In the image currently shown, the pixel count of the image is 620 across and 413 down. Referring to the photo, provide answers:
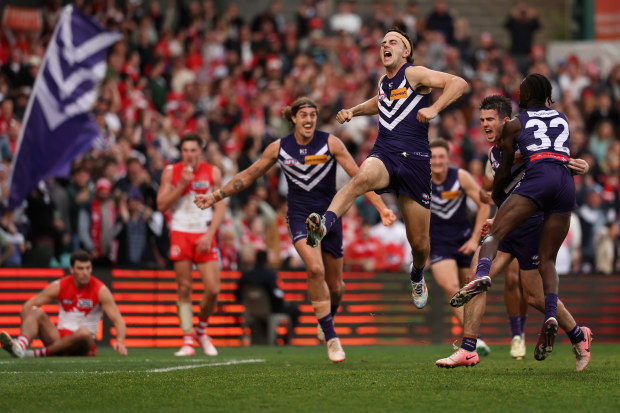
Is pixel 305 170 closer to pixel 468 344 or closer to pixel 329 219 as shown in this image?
pixel 329 219

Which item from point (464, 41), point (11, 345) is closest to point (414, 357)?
point (11, 345)

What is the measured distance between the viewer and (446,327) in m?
18.8

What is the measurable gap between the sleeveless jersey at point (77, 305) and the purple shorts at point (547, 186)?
6358 millimetres

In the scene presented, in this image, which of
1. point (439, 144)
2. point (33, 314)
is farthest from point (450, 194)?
point (33, 314)

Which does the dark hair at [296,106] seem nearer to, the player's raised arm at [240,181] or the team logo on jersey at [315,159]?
the player's raised arm at [240,181]

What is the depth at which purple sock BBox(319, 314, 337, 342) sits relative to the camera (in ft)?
37.9

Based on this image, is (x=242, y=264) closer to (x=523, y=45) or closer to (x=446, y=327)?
(x=446, y=327)

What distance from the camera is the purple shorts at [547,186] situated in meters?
9.66

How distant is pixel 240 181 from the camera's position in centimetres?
1178

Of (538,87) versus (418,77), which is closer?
(538,87)

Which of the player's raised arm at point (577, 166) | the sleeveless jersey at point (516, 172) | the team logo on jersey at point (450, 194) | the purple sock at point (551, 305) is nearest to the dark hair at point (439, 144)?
the team logo on jersey at point (450, 194)

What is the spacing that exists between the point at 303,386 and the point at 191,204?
19.1ft

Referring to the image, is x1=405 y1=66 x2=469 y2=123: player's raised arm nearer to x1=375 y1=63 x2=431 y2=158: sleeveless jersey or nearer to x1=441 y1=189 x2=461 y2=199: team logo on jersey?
x1=375 y1=63 x2=431 y2=158: sleeveless jersey

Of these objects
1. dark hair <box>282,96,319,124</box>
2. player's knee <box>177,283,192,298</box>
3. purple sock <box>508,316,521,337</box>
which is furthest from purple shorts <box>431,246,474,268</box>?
player's knee <box>177,283,192,298</box>
